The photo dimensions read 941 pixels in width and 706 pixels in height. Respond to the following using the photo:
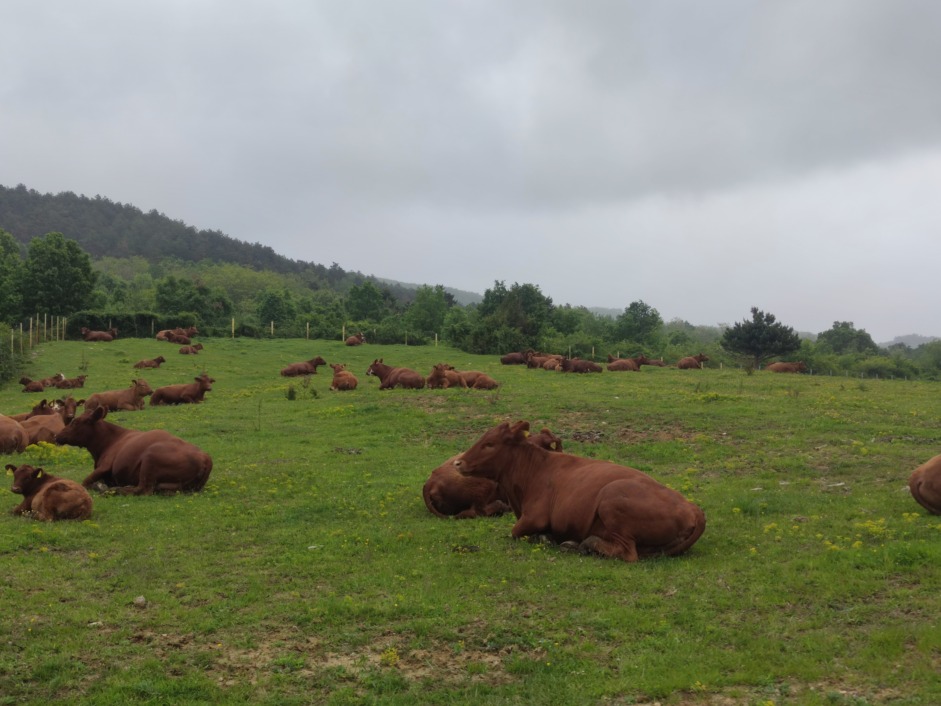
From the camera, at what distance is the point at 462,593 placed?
868cm

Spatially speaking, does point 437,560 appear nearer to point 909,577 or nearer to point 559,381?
point 909,577

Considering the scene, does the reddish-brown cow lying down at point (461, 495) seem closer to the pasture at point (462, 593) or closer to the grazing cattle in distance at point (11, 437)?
the pasture at point (462, 593)

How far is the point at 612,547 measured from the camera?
983 cm

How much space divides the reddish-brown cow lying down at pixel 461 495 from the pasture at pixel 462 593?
14.0 inches

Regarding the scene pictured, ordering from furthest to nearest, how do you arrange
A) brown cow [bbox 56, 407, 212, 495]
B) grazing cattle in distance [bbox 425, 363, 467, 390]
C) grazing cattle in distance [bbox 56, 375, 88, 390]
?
1. grazing cattle in distance [bbox 56, 375, 88, 390]
2. grazing cattle in distance [bbox 425, 363, 467, 390]
3. brown cow [bbox 56, 407, 212, 495]

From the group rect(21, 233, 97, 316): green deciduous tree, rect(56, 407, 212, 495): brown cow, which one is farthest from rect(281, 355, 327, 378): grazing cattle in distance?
rect(21, 233, 97, 316): green deciduous tree

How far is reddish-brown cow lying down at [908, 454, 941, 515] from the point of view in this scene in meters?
11.3

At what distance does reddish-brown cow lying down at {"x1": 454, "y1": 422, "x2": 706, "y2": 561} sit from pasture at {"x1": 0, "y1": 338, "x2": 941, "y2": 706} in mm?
324

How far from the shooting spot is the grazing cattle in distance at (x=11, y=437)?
61.1ft

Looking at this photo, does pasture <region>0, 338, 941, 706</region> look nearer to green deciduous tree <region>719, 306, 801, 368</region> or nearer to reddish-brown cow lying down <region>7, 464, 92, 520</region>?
reddish-brown cow lying down <region>7, 464, 92, 520</region>

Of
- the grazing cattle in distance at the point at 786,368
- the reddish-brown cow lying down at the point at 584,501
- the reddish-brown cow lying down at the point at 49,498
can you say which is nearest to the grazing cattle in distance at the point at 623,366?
the grazing cattle in distance at the point at 786,368

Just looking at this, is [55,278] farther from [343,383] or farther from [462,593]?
[462,593]

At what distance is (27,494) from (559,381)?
930 inches

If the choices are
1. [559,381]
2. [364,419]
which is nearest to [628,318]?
[559,381]
